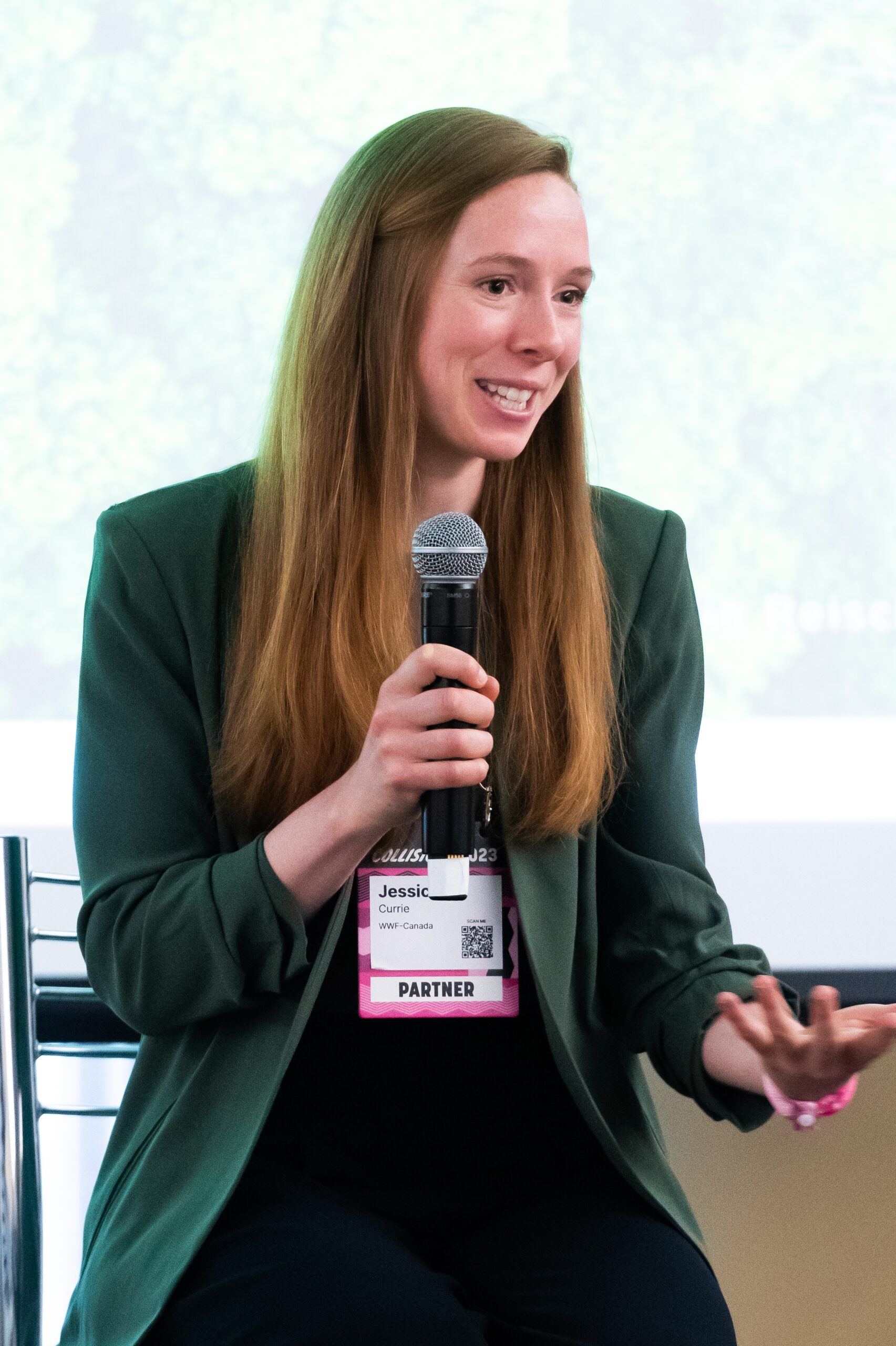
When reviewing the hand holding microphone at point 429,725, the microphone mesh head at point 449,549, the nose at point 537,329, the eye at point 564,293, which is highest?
the eye at point 564,293

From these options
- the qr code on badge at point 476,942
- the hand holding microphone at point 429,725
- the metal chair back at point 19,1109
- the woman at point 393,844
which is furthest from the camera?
the metal chair back at point 19,1109

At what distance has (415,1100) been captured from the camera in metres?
1.13

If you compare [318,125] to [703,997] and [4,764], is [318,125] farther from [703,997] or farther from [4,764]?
[703,997]

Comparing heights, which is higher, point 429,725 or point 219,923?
point 429,725

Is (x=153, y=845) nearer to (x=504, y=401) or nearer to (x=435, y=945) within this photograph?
(x=435, y=945)

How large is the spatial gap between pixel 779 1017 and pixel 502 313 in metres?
0.65

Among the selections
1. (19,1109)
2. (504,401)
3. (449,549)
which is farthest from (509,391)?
(19,1109)

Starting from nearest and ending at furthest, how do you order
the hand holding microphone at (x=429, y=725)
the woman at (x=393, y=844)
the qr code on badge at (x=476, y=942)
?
1. the hand holding microphone at (x=429, y=725)
2. the woman at (x=393, y=844)
3. the qr code on badge at (x=476, y=942)

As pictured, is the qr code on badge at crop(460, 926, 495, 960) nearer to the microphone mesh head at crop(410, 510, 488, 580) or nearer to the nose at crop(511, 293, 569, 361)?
the microphone mesh head at crop(410, 510, 488, 580)

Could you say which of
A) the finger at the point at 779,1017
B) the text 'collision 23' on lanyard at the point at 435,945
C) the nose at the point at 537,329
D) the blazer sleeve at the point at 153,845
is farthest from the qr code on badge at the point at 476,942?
the nose at the point at 537,329

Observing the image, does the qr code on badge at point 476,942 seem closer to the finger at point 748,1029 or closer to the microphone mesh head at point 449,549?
the finger at point 748,1029

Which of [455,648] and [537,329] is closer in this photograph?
[455,648]

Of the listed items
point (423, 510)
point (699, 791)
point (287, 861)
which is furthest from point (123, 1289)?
point (699, 791)

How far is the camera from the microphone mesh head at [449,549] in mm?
869
